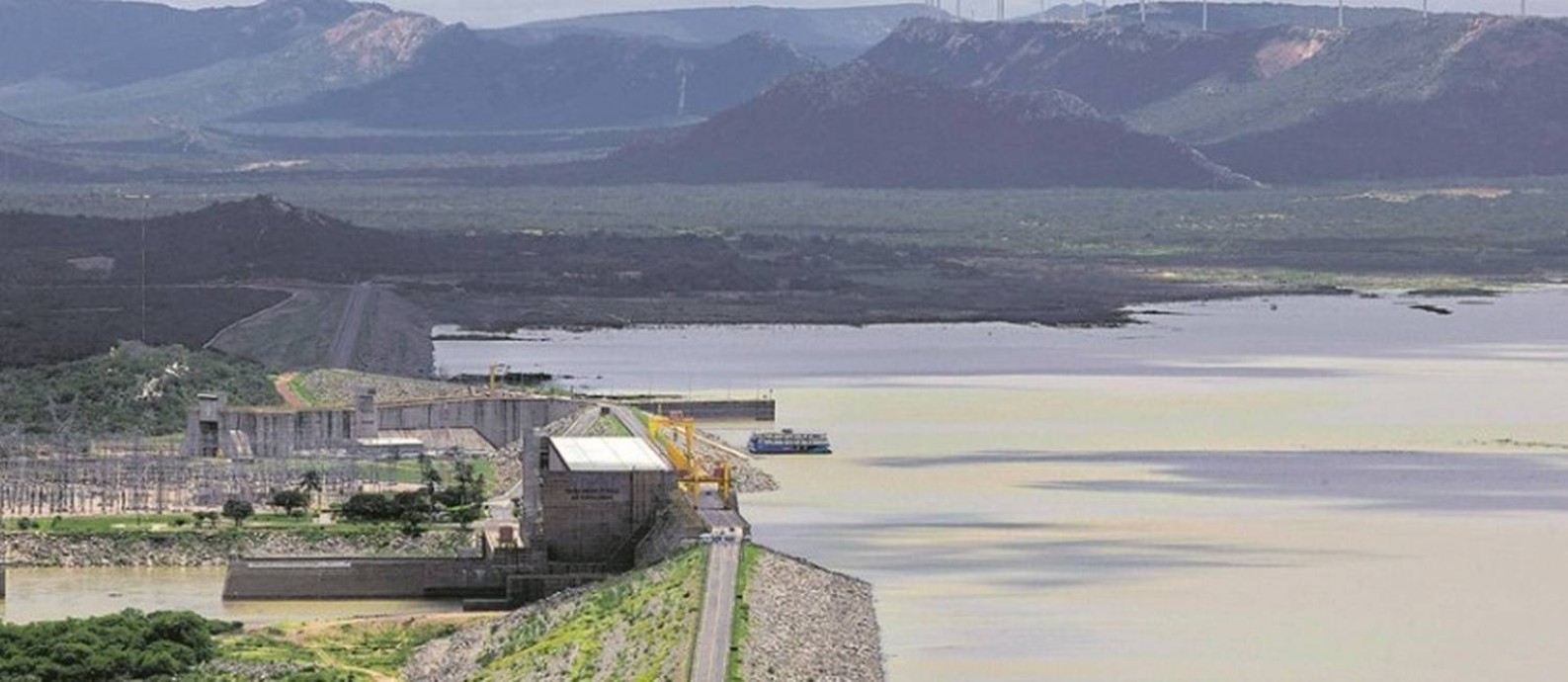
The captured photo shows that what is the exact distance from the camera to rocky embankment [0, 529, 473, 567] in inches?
3066

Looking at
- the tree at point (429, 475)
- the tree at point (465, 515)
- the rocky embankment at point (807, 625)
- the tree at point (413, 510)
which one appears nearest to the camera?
the rocky embankment at point (807, 625)

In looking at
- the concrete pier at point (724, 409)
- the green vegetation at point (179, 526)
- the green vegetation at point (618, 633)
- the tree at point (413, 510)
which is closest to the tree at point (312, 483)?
the tree at point (413, 510)

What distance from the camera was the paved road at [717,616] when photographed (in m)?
57.7

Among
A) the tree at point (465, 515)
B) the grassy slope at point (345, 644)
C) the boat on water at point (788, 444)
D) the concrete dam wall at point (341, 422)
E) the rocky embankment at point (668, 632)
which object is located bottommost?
the grassy slope at point (345, 644)

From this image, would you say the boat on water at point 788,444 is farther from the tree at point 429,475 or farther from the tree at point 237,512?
the tree at point 237,512

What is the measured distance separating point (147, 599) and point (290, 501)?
31.4 feet

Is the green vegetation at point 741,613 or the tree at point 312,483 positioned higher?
the tree at point 312,483

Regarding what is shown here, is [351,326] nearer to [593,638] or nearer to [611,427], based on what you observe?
[611,427]

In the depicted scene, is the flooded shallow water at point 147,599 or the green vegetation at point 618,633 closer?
the green vegetation at point 618,633

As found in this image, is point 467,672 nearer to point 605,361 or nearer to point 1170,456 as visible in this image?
point 1170,456

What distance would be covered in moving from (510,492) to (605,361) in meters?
50.7

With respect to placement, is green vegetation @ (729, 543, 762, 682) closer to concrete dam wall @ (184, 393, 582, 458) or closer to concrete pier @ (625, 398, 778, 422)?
concrete dam wall @ (184, 393, 582, 458)

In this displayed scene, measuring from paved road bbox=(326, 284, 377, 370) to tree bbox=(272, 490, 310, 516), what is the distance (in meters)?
43.4

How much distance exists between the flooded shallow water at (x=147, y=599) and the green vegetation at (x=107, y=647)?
24.0 feet
